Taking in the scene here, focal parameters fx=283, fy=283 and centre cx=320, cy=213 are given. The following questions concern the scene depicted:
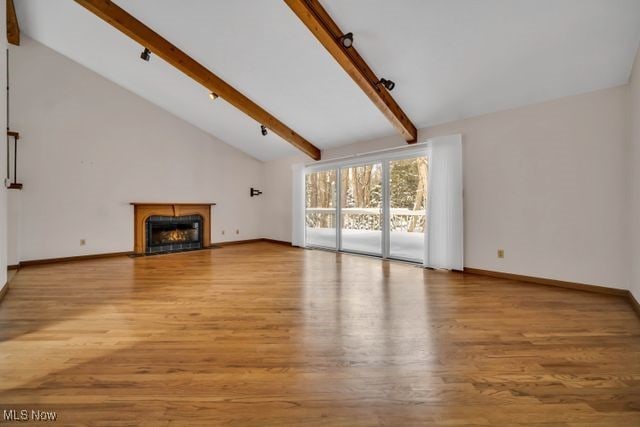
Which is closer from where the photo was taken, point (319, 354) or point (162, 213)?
point (319, 354)

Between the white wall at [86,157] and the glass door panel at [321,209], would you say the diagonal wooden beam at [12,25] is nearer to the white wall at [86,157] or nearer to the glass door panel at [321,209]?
the white wall at [86,157]

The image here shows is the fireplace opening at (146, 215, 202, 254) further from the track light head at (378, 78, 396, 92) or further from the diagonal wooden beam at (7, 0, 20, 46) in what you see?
the track light head at (378, 78, 396, 92)

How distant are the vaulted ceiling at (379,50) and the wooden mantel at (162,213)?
2.24 metres


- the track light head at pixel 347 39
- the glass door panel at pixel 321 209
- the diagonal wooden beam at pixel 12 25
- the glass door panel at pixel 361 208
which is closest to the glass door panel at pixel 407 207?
the glass door panel at pixel 361 208

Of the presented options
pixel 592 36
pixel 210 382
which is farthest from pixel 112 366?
pixel 592 36

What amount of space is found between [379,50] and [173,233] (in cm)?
536

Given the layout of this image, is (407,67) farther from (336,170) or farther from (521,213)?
(336,170)

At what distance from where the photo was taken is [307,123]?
5238mm

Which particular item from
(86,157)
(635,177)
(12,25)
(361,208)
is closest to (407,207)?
(361,208)

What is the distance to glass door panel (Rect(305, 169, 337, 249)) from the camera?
20.6ft

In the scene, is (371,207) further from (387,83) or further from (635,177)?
(635,177)

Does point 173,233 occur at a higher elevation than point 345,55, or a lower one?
lower

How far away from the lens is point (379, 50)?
10.7ft

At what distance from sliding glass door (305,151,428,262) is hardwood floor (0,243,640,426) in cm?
169
